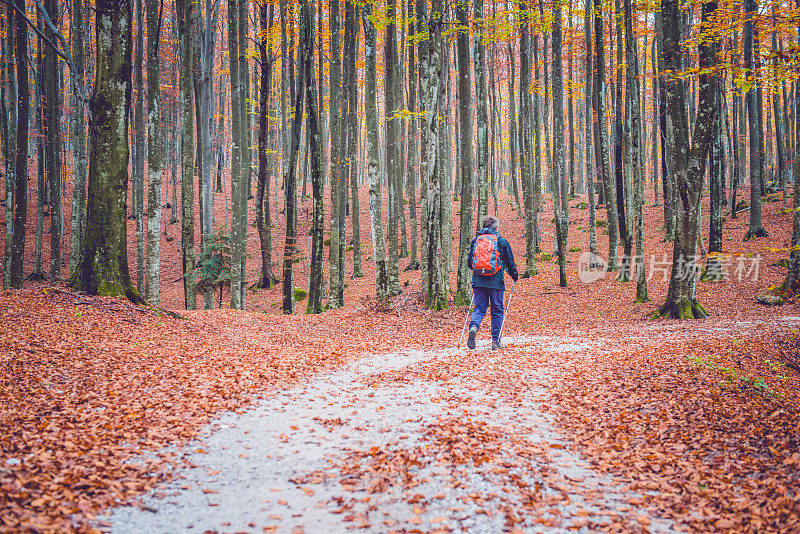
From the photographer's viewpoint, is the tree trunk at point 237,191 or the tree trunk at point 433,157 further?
the tree trunk at point 237,191

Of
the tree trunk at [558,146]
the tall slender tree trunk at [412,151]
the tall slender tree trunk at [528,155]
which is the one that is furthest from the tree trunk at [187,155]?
the tree trunk at [558,146]

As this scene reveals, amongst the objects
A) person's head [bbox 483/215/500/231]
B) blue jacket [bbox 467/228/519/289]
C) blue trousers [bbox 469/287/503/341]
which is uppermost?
person's head [bbox 483/215/500/231]

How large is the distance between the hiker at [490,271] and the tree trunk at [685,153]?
5165 mm

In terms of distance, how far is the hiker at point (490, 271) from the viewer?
24.0 feet

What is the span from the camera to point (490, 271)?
7297mm

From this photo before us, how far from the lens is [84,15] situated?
17359mm

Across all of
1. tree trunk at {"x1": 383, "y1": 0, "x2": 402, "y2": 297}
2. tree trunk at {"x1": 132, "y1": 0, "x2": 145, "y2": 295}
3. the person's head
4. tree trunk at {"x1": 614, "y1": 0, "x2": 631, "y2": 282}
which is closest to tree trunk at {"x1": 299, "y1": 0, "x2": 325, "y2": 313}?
tree trunk at {"x1": 383, "y1": 0, "x2": 402, "y2": 297}

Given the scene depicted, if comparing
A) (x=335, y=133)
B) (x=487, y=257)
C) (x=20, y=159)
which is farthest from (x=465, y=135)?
(x=20, y=159)

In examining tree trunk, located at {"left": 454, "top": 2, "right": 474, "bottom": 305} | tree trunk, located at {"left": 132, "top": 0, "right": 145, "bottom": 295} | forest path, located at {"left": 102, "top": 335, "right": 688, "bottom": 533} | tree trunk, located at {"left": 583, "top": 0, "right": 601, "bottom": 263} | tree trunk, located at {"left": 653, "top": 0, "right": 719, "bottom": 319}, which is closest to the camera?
forest path, located at {"left": 102, "top": 335, "right": 688, "bottom": 533}

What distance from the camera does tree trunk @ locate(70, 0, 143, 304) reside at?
25.7 feet

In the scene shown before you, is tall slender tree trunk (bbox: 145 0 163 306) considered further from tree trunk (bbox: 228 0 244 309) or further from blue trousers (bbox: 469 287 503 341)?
blue trousers (bbox: 469 287 503 341)

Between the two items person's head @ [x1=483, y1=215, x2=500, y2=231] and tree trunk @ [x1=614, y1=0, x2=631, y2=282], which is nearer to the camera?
person's head @ [x1=483, y1=215, x2=500, y2=231]

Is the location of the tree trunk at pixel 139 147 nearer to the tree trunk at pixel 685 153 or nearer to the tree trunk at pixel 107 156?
the tree trunk at pixel 107 156

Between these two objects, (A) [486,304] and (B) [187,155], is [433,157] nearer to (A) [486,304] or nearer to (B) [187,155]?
(A) [486,304]
